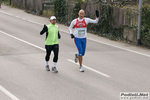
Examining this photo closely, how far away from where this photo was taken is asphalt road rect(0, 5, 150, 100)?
26.0 ft

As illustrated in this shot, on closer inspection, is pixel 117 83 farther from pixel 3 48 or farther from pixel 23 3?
pixel 23 3

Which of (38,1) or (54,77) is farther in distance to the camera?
(38,1)

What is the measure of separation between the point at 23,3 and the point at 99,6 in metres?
12.7

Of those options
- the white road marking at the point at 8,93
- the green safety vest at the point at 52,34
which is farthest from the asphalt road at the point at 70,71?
the green safety vest at the point at 52,34

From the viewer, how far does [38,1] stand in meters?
26.2

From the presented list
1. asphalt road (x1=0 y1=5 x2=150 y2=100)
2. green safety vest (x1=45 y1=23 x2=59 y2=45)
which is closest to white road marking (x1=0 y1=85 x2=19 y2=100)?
asphalt road (x1=0 y1=5 x2=150 y2=100)

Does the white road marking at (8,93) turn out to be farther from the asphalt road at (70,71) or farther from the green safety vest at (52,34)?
the green safety vest at (52,34)

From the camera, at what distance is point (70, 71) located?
33.0 ft

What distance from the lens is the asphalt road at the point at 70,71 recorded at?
7.92 m

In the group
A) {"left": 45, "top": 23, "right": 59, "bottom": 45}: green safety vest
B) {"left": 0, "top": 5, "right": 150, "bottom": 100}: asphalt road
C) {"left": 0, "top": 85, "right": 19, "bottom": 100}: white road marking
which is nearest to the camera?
{"left": 0, "top": 85, "right": 19, "bottom": 100}: white road marking

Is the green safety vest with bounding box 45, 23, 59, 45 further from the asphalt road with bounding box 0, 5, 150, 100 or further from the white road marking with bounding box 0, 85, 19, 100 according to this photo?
the white road marking with bounding box 0, 85, 19, 100

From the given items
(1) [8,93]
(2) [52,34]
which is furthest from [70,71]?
(1) [8,93]

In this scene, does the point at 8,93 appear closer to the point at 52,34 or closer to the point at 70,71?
the point at 52,34

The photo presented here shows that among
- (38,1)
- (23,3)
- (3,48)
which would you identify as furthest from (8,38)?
(23,3)
